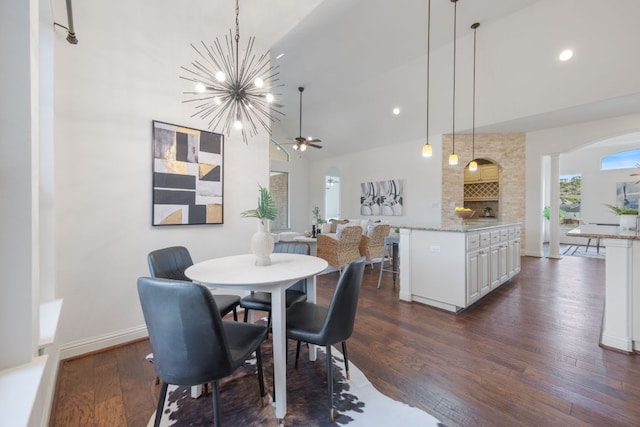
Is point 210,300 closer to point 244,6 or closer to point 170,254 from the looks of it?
point 170,254

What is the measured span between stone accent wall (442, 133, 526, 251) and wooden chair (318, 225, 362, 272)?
3.20 m

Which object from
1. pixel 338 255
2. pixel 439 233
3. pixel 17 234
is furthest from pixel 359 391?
pixel 338 255

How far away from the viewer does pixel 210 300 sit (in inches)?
47.7

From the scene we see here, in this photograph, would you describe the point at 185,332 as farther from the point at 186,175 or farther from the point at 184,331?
the point at 186,175

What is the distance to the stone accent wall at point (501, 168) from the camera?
6418 millimetres

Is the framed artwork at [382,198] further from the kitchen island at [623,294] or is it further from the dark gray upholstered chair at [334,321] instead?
the dark gray upholstered chair at [334,321]

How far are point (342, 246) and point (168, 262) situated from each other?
2774mm

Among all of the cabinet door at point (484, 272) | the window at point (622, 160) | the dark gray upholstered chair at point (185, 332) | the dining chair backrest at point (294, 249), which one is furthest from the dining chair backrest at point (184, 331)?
the window at point (622, 160)

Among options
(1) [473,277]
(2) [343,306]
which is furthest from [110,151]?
(1) [473,277]

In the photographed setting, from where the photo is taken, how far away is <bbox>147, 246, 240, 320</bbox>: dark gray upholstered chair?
189cm

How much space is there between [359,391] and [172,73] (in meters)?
3.25

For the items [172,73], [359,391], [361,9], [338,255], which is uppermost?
[361,9]

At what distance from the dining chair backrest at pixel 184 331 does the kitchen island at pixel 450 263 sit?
2.70 metres

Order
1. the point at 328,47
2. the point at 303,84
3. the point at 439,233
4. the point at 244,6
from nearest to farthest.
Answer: the point at 244,6, the point at 439,233, the point at 328,47, the point at 303,84
